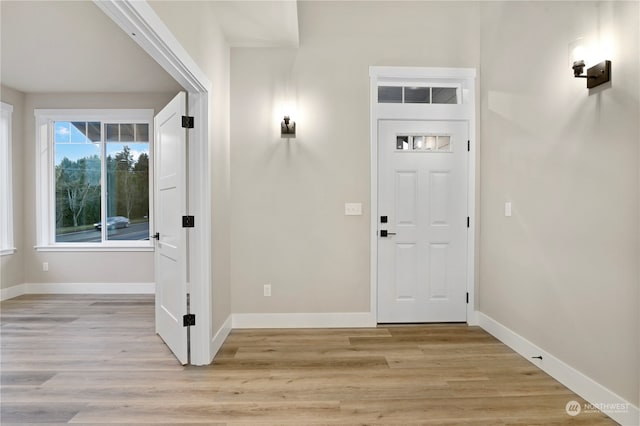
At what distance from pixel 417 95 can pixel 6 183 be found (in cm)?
538

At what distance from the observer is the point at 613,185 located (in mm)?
1956

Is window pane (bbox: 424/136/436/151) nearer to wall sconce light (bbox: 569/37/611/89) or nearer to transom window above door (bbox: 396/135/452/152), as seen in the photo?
transom window above door (bbox: 396/135/452/152)

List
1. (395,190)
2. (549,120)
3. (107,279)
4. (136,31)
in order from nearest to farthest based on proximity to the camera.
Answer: (136,31), (549,120), (395,190), (107,279)

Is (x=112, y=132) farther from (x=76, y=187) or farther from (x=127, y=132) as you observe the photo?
(x=76, y=187)

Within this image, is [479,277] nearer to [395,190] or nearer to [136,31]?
[395,190]

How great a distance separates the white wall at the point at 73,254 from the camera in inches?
182

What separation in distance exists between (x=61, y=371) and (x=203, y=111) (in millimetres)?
2261

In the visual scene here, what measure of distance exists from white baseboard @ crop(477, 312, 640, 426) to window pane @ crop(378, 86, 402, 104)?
2.44 m

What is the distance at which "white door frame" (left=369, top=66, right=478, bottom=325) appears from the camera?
338 centimetres

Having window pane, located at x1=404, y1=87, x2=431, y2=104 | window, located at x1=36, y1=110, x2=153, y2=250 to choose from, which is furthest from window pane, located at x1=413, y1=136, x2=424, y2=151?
window, located at x1=36, y1=110, x2=153, y2=250

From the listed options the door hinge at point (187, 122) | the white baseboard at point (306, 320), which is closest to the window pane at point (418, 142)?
the white baseboard at point (306, 320)

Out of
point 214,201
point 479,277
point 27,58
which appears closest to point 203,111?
point 214,201

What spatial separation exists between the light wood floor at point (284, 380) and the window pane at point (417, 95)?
2360 millimetres

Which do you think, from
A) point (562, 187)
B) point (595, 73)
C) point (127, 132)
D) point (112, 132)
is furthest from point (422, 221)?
point (112, 132)
